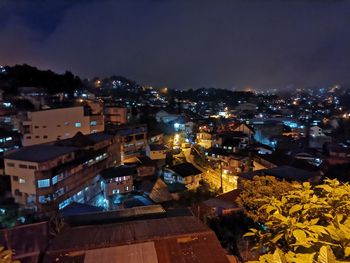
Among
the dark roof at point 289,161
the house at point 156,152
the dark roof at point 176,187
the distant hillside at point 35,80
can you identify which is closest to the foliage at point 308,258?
the dark roof at point 176,187

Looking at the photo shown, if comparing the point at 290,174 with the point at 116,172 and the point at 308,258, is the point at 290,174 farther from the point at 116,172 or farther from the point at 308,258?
the point at 308,258

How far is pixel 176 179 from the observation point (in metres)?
25.3

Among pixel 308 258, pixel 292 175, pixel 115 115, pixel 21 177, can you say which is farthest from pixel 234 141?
pixel 308 258

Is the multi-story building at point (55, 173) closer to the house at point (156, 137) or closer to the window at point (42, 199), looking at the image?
the window at point (42, 199)

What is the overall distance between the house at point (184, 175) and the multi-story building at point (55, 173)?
646 cm

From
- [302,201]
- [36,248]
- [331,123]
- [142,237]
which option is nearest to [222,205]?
[142,237]

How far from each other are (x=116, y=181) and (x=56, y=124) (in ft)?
32.5

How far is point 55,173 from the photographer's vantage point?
18.4 m

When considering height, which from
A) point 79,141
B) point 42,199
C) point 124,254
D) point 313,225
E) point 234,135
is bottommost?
point 42,199

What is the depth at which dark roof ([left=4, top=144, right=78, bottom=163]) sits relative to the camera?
61.2 feet

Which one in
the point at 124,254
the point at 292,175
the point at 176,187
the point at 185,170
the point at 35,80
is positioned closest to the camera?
the point at 124,254

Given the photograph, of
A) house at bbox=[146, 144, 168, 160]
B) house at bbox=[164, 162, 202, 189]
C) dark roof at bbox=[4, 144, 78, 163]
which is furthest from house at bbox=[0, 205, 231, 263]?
house at bbox=[146, 144, 168, 160]

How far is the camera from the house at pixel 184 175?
24.8 m

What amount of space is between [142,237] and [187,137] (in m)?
31.6
